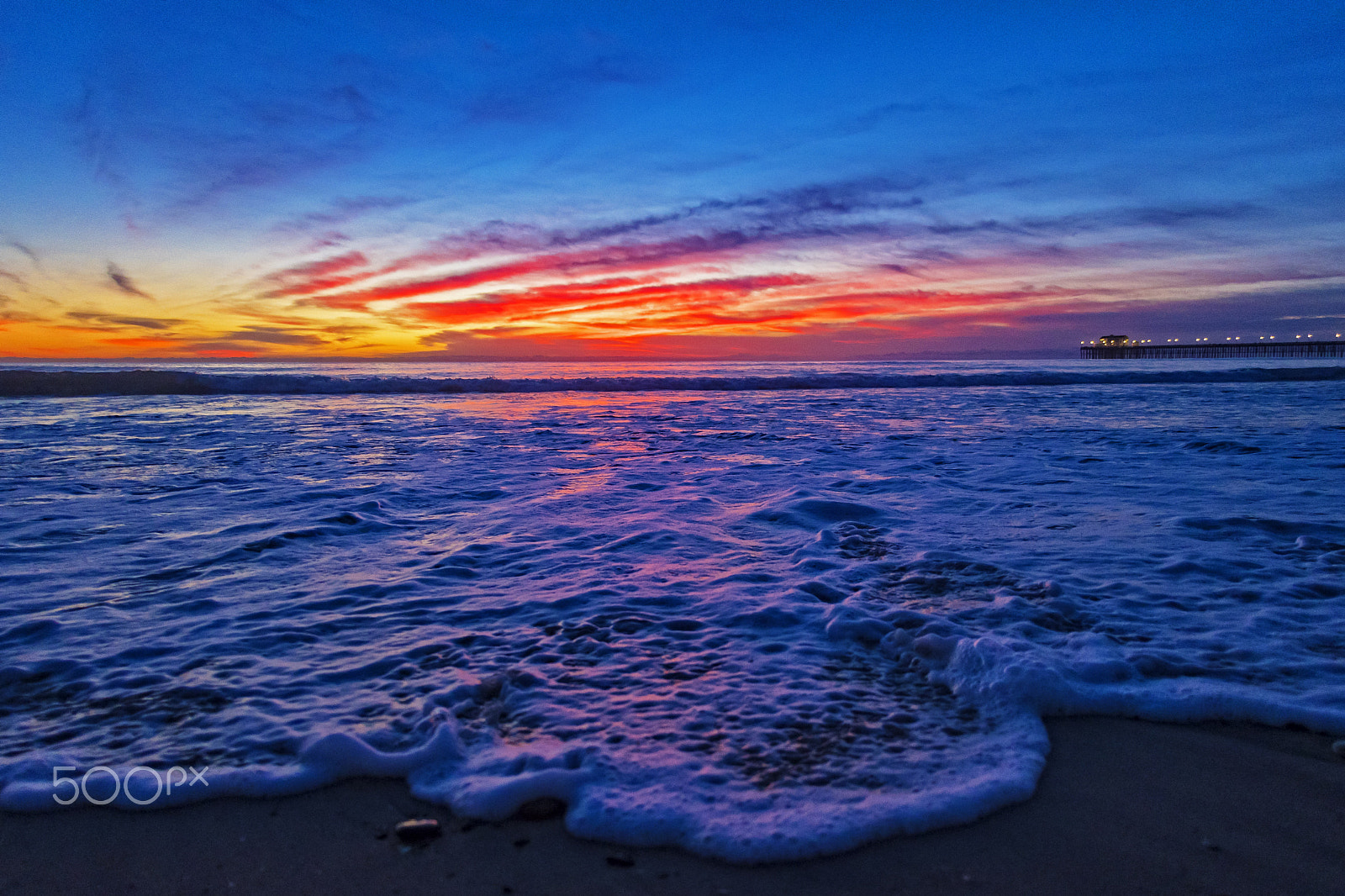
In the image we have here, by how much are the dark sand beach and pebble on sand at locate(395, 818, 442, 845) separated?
0.10ft

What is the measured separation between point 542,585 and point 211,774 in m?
1.92

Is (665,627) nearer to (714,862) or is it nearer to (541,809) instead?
(541,809)

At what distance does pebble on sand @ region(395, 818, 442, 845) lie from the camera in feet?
6.24

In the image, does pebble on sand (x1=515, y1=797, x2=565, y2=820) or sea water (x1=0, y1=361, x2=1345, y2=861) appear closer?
pebble on sand (x1=515, y1=797, x2=565, y2=820)

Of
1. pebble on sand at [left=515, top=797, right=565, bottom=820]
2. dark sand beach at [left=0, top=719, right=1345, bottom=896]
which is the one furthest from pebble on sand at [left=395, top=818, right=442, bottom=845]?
→ pebble on sand at [left=515, top=797, right=565, bottom=820]

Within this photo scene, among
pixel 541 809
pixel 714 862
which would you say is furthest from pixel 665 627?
pixel 714 862

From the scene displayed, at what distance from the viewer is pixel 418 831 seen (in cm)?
193

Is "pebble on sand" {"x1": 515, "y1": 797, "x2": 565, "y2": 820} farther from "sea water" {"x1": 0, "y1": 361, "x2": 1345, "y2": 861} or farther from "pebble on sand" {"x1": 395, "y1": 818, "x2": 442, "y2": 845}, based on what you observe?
"pebble on sand" {"x1": 395, "y1": 818, "x2": 442, "y2": 845}

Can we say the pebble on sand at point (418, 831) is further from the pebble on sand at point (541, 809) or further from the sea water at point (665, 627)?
the pebble on sand at point (541, 809)

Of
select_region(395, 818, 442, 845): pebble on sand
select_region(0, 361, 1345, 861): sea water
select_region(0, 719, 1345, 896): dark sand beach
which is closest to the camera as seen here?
select_region(0, 719, 1345, 896): dark sand beach

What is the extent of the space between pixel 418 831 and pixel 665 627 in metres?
1.58

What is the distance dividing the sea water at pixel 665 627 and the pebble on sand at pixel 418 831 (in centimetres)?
11

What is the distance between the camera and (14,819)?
201 centimetres

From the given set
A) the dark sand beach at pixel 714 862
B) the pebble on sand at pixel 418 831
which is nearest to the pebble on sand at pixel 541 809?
the dark sand beach at pixel 714 862
